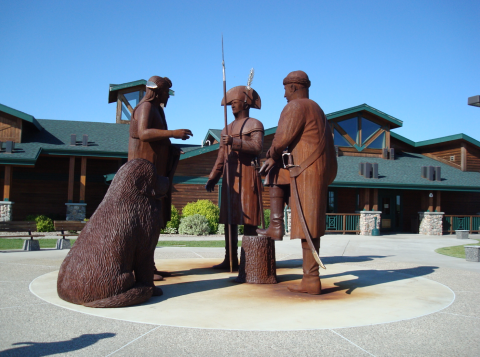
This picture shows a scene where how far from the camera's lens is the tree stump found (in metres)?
5.43

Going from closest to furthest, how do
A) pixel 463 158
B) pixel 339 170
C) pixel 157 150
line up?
pixel 157 150 < pixel 339 170 < pixel 463 158

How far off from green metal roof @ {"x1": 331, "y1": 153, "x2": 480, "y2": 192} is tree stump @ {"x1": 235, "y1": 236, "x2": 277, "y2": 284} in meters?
15.9

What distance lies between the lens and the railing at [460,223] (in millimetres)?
23016

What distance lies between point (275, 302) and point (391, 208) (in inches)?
865

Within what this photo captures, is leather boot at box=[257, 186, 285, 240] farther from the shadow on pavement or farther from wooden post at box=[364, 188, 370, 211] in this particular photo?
wooden post at box=[364, 188, 370, 211]

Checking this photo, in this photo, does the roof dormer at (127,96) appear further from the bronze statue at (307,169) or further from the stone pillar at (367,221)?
the bronze statue at (307,169)

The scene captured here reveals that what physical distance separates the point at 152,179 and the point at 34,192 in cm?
1906

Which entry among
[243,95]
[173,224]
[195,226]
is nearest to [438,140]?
[195,226]

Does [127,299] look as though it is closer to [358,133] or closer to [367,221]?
[367,221]

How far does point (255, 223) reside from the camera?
19.8ft

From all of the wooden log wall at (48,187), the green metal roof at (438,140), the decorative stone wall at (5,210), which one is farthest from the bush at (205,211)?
the green metal roof at (438,140)

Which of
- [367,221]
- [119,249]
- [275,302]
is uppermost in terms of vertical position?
[119,249]

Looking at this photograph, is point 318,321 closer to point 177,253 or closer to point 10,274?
point 10,274

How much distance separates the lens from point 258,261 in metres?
5.44
